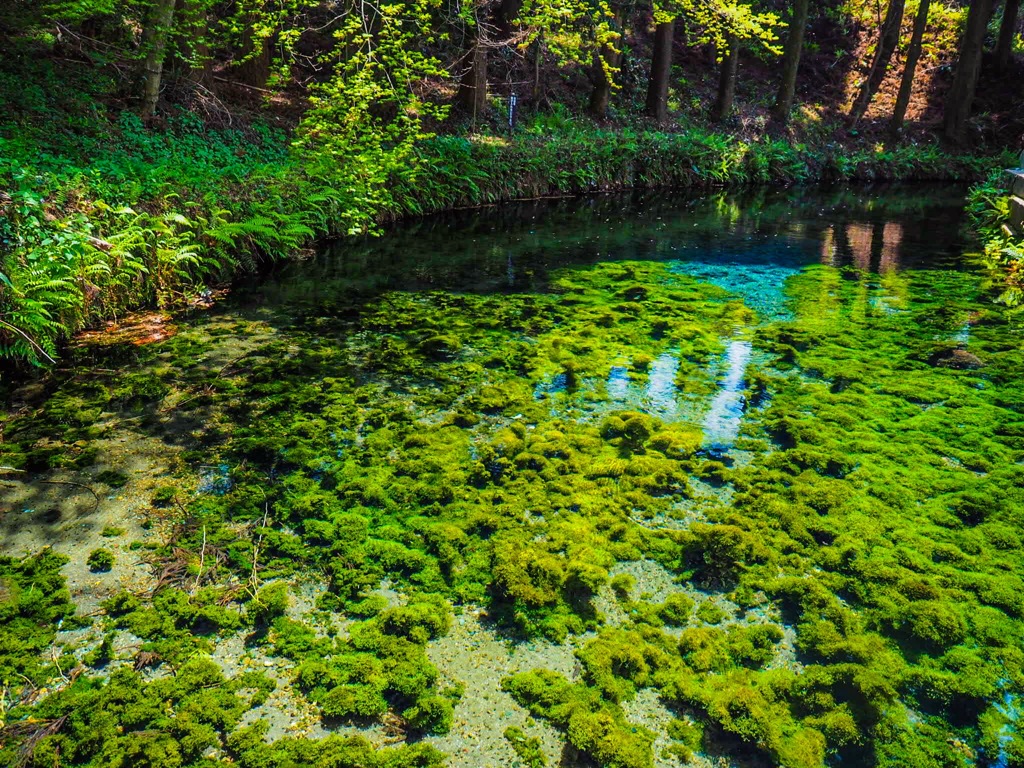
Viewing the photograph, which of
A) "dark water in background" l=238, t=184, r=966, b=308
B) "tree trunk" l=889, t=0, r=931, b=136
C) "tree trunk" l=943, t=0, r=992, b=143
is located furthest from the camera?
"tree trunk" l=889, t=0, r=931, b=136

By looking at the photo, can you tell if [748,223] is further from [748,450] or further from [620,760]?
[620,760]

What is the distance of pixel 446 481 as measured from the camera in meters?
4.01

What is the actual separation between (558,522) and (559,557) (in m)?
0.31

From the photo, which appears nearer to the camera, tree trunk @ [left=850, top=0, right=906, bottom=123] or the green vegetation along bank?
the green vegetation along bank

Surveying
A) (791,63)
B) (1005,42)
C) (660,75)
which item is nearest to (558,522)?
(660,75)

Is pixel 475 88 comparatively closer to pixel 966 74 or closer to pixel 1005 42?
pixel 966 74

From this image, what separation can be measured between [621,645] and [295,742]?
128 cm

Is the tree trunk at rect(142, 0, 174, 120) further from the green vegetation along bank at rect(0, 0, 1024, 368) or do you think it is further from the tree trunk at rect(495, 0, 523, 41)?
the tree trunk at rect(495, 0, 523, 41)

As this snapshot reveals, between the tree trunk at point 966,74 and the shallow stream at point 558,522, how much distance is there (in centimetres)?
1757

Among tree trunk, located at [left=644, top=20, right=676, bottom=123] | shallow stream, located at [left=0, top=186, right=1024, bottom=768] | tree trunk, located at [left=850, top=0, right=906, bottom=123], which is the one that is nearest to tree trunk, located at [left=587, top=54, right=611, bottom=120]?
tree trunk, located at [left=644, top=20, right=676, bottom=123]

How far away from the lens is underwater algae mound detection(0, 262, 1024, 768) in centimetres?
247

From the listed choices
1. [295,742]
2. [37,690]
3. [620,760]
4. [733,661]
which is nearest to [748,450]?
[733,661]

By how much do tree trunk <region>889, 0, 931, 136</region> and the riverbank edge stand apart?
1.07m

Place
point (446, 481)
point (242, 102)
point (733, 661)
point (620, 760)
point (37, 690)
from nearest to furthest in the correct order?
point (620, 760), point (37, 690), point (733, 661), point (446, 481), point (242, 102)
